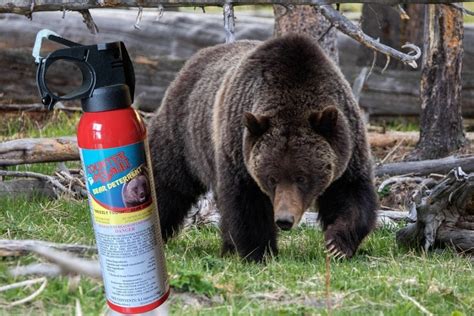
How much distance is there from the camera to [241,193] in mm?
6262

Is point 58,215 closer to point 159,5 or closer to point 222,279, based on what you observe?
point 159,5

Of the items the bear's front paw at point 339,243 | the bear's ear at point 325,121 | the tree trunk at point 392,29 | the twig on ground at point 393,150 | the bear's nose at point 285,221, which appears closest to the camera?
the bear's nose at point 285,221

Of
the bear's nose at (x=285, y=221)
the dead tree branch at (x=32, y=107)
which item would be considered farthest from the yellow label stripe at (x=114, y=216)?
the dead tree branch at (x=32, y=107)

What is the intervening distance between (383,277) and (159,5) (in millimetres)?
2316

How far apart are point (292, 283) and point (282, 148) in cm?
134

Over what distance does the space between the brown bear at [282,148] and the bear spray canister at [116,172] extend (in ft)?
5.81

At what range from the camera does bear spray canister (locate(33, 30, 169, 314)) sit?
12.5 feet

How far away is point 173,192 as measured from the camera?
745cm

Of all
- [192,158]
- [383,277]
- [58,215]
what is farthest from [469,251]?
[58,215]

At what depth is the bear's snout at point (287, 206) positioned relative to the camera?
5566 millimetres

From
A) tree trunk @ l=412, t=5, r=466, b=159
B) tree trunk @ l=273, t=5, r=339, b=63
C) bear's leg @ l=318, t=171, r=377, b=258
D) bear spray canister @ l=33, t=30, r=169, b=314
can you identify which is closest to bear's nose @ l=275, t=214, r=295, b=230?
bear's leg @ l=318, t=171, r=377, b=258

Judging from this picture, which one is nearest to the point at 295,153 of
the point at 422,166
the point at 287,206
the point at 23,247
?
the point at 287,206

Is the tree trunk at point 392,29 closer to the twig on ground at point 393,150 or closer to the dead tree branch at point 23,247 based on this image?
the twig on ground at point 393,150

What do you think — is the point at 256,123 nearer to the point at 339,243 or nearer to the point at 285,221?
the point at 285,221
